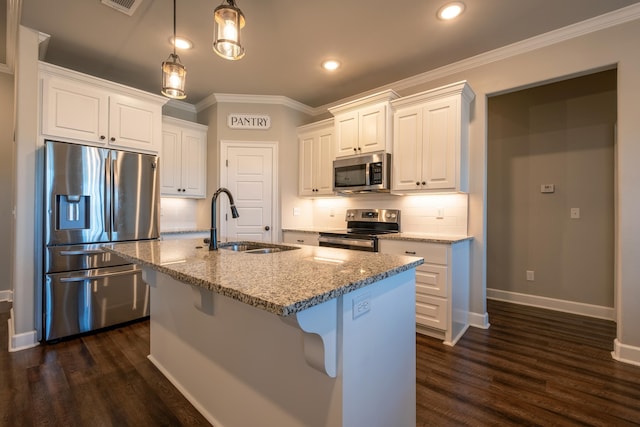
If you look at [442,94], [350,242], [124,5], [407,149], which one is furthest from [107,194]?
[442,94]

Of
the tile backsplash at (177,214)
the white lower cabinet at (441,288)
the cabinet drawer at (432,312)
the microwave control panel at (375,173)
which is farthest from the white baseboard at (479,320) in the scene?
the tile backsplash at (177,214)

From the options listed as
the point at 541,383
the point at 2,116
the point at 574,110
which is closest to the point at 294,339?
the point at 541,383

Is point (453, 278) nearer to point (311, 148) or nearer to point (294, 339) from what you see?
point (294, 339)

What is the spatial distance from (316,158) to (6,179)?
3769mm

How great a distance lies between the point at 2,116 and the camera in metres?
3.56

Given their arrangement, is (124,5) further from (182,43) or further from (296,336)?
(296,336)

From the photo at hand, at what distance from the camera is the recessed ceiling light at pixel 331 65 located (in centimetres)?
314

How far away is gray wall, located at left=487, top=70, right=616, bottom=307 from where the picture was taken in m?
3.21

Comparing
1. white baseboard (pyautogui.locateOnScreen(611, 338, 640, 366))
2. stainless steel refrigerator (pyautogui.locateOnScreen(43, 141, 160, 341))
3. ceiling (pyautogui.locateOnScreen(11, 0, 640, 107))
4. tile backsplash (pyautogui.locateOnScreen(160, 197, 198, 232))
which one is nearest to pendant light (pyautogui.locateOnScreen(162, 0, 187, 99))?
ceiling (pyautogui.locateOnScreen(11, 0, 640, 107))

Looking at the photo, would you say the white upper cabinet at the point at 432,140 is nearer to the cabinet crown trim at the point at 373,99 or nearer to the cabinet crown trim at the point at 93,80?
the cabinet crown trim at the point at 373,99

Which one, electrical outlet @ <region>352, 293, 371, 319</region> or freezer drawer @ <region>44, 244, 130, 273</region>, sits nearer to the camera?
electrical outlet @ <region>352, 293, 371, 319</region>

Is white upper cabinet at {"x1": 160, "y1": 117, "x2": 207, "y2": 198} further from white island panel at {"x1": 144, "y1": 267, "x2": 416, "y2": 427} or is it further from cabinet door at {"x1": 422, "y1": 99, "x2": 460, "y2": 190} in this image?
cabinet door at {"x1": 422, "y1": 99, "x2": 460, "y2": 190}

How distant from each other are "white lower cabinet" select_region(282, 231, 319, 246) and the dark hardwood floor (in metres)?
1.61

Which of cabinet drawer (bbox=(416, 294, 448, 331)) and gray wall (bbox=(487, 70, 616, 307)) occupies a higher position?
gray wall (bbox=(487, 70, 616, 307))
